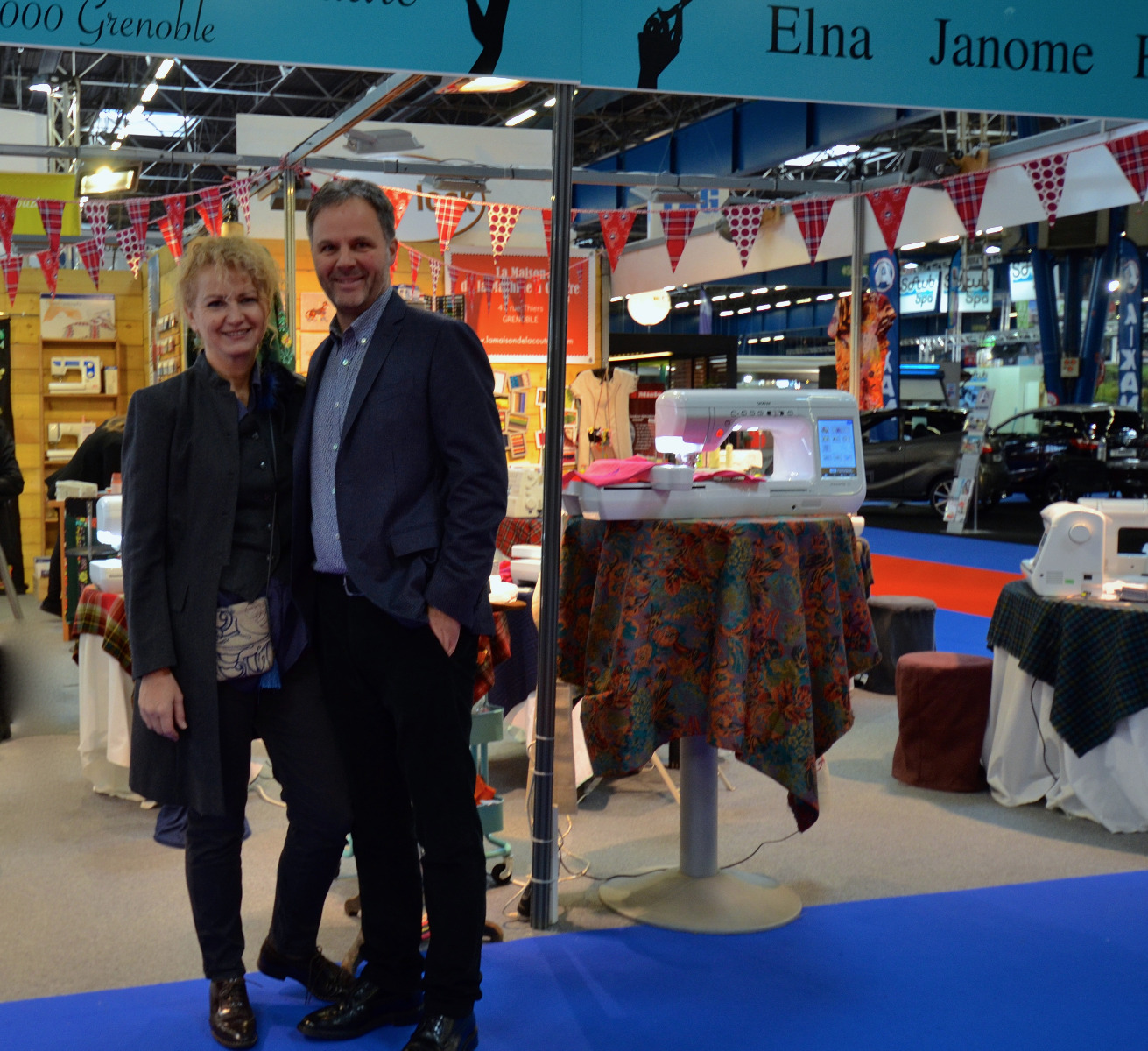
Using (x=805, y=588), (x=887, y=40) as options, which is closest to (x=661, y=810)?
(x=805, y=588)

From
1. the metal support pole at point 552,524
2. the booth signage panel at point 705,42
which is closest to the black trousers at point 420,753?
the metal support pole at point 552,524

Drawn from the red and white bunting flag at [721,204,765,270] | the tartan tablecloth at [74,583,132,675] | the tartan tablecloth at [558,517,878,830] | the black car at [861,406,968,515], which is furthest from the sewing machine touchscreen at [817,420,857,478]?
the black car at [861,406,968,515]

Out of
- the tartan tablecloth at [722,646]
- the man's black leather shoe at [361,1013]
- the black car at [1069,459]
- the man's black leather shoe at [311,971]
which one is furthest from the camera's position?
the black car at [1069,459]

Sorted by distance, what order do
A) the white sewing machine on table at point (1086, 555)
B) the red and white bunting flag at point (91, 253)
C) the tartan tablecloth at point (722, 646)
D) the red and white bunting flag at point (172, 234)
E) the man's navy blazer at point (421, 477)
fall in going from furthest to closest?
the red and white bunting flag at point (91, 253), the red and white bunting flag at point (172, 234), the white sewing machine on table at point (1086, 555), the tartan tablecloth at point (722, 646), the man's navy blazer at point (421, 477)

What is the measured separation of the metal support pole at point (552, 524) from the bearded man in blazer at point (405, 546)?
579 mm

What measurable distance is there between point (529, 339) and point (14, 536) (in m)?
4.38

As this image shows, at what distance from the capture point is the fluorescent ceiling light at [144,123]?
1817cm

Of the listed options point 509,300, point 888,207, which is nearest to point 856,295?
point 888,207

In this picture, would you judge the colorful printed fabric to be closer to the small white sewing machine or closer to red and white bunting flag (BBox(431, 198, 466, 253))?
red and white bunting flag (BBox(431, 198, 466, 253))

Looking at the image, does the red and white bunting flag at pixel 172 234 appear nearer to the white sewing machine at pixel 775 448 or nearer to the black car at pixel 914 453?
the white sewing machine at pixel 775 448

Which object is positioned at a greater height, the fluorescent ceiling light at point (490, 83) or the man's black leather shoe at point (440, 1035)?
the fluorescent ceiling light at point (490, 83)

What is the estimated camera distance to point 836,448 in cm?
→ 331

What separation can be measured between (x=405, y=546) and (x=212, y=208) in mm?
6237

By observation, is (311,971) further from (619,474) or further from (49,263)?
(49,263)
